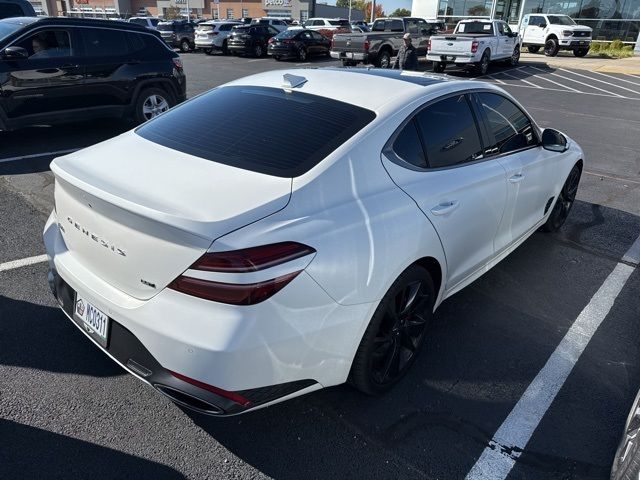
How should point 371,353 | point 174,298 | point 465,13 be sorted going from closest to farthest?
point 174,298 → point 371,353 → point 465,13

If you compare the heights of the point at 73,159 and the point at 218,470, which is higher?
the point at 73,159

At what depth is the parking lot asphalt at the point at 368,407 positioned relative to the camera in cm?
235

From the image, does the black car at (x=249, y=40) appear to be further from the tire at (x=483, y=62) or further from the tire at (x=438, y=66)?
the tire at (x=483, y=62)

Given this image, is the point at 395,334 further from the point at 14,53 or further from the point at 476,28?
the point at 476,28

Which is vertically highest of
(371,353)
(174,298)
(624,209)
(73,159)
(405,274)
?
(73,159)

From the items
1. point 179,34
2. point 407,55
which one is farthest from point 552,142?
point 179,34

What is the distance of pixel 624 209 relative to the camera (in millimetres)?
5926

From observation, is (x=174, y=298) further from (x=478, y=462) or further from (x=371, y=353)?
(x=478, y=462)

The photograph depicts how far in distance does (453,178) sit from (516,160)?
967 mm

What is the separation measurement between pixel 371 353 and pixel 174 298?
3.47 feet

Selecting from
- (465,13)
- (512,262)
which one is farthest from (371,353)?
(465,13)

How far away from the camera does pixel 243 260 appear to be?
197 centimetres

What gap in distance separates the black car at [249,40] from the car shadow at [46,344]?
24.3m

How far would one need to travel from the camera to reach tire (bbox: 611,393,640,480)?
6.43ft
